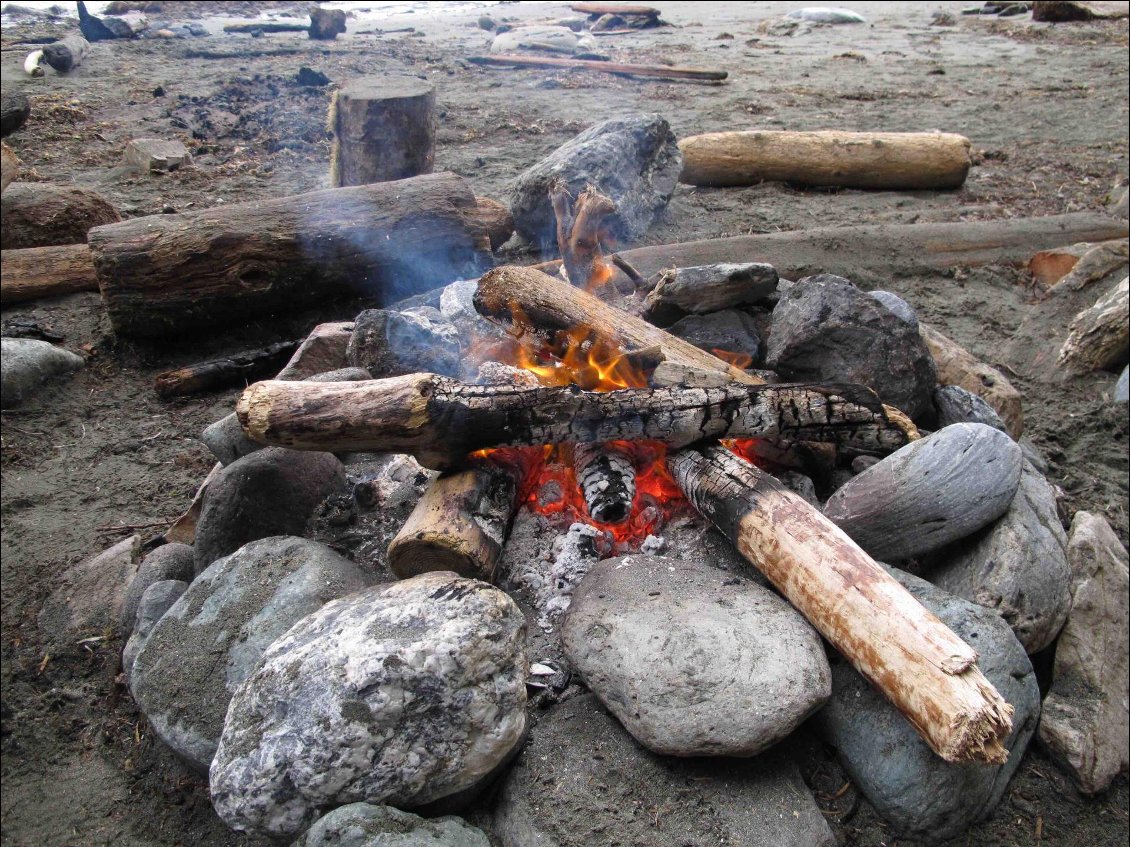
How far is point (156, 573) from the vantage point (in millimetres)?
3586

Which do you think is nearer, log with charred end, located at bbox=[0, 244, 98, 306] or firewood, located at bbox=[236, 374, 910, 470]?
firewood, located at bbox=[236, 374, 910, 470]

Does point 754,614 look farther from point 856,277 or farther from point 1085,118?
point 1085,118

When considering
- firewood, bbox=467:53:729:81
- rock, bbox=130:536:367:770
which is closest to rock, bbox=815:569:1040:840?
rock, bbox=130:536:367:770

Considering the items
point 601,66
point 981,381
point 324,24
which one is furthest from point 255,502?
point 324,24

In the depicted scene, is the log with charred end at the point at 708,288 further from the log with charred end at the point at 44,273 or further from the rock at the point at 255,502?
the log with charred end at the point at 44,273

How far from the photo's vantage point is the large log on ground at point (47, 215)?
6.61m

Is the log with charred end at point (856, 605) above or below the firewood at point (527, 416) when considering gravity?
below

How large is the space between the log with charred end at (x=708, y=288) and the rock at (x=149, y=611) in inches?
102

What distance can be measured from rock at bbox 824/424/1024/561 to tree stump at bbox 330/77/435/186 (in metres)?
4.63

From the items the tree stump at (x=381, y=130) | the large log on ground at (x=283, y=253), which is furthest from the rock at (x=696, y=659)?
the tree stump at (x=381, y=130)

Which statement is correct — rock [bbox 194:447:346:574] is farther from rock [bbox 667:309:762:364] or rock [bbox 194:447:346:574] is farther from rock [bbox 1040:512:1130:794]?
rock [bbox 1040:512:1130:794]

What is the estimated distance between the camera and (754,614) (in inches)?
112

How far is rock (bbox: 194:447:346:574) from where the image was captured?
11.4 feet

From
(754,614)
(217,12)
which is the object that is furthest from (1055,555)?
(217,12)
